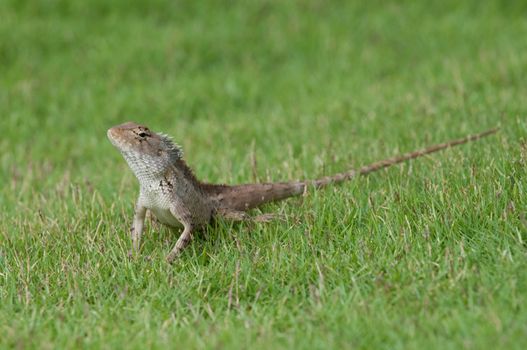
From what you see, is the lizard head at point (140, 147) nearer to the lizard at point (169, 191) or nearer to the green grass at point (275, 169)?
the lizard at point (169, 191)

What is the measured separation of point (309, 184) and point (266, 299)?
1730 mm

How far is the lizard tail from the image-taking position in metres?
6.46

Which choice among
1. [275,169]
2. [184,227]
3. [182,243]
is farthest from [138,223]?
[275,169]

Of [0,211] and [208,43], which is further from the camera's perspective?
[208,43]

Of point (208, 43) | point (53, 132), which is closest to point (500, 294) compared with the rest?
point (53, 132)

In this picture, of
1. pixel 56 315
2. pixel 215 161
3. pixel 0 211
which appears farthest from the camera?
pixel 215 161

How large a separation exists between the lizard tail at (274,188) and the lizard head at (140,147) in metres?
0.53

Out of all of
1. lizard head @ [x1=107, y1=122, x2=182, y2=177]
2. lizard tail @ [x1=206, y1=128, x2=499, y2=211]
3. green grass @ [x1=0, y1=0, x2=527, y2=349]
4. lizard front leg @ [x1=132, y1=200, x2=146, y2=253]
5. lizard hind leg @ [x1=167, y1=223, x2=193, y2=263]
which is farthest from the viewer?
lizard tail @ [x1=206, y1=128, x2=499, y2=211]

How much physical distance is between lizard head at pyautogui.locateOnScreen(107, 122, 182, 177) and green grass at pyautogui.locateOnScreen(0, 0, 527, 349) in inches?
Result: 23.9

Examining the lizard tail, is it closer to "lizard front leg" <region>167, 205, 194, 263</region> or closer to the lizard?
the lizard

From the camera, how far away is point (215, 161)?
28.3ft

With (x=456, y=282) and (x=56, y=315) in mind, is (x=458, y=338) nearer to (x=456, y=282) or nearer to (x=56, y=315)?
(x=456, y=282)

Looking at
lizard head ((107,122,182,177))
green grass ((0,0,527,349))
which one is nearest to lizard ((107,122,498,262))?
lizard head ((107,122,182,177))

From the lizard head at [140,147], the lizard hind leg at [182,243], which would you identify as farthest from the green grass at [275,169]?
the lizard head at [140,147]
